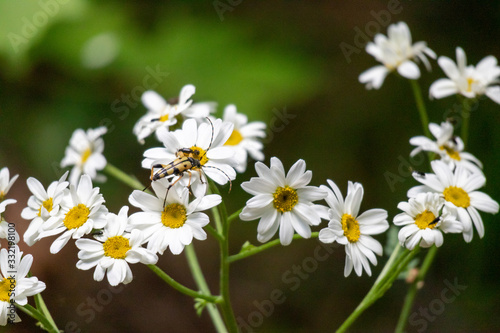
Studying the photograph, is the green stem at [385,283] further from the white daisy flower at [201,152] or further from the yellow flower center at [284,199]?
the white daisy flower at [201,152]

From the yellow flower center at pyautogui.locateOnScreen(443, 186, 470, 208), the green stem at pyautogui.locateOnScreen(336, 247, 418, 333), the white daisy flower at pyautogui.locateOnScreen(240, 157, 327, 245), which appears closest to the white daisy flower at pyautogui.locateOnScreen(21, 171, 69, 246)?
the white daisy flower at pyautogui.locateOnScreen(240, 157, 327, 245)

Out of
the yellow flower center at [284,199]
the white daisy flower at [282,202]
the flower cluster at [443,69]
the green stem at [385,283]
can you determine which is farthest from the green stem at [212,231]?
the flower cluster at [443,69]

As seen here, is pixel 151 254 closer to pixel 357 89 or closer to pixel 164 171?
pixel 164 171

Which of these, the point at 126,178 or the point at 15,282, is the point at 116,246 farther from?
the point at 126,178

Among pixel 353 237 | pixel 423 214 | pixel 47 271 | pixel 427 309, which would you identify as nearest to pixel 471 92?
pixel 423 214

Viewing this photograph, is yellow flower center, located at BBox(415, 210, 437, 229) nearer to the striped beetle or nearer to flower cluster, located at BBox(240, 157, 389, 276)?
flower cluster, located at BBox(240, 157, 389, 276)

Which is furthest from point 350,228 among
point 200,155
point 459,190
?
point 200,155

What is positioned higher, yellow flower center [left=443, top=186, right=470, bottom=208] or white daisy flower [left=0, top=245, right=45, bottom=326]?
yellow flower center [left=443, top=186, right=470, bottom=208]

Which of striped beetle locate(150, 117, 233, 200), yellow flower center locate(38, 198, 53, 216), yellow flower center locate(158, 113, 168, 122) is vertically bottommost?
yellow flower center locate(38, 198, 53, 216)
